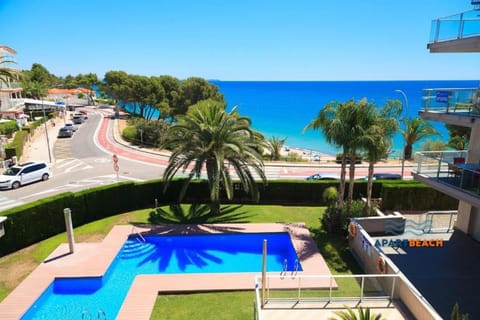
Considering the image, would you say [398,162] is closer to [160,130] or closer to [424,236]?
[424,236]

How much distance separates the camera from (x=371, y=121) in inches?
647

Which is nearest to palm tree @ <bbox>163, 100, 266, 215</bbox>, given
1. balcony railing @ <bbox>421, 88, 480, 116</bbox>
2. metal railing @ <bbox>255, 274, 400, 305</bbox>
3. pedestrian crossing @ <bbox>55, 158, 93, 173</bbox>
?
metal railing @ <bbox>255, 274, 400, 305</bbox>

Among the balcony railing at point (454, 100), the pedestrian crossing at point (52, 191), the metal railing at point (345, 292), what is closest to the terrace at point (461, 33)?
the balcony railing at point (454, 100)

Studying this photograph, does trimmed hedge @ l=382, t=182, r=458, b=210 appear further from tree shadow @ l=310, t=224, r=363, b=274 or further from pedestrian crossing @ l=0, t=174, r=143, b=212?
pedestrian crossing @ l=0, t=174, r=143, b=212

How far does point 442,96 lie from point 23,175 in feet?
90.5

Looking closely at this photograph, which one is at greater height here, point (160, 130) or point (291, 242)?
point (160, 130)

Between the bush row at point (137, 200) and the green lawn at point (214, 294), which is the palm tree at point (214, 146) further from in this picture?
the bush row at point (137, 200)

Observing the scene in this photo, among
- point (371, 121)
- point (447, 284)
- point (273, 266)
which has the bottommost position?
point (273, 266)

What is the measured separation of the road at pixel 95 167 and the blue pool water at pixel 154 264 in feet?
33.8

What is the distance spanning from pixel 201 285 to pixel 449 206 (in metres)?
16.7

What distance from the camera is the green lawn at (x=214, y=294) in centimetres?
1180

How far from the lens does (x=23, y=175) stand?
25703 millimetres

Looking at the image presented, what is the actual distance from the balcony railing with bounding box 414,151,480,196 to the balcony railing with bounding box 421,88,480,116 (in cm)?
209

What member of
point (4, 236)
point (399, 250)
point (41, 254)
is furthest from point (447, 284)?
point (4, 236)
